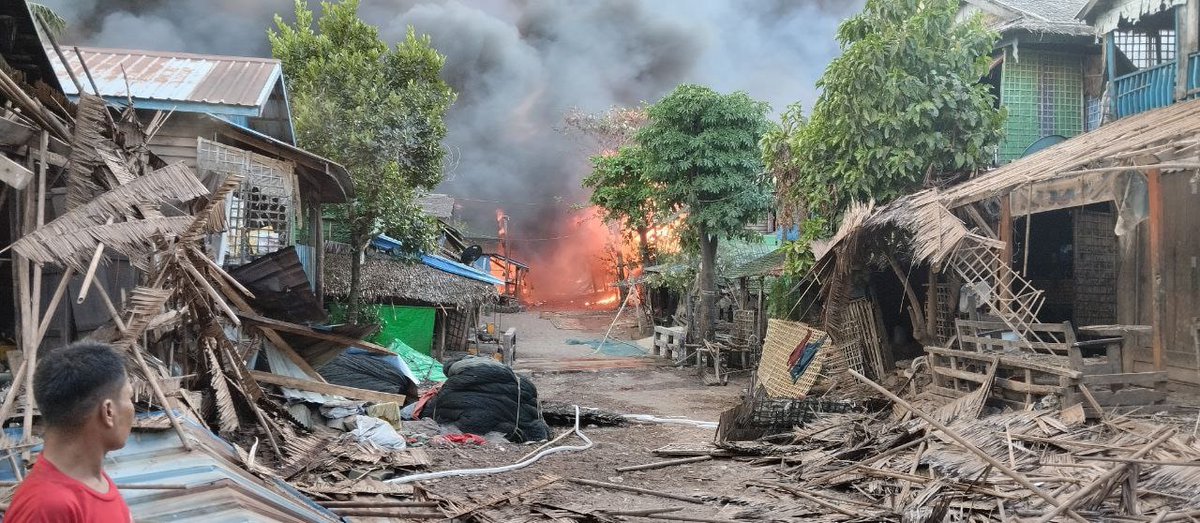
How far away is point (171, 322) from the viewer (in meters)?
6.25

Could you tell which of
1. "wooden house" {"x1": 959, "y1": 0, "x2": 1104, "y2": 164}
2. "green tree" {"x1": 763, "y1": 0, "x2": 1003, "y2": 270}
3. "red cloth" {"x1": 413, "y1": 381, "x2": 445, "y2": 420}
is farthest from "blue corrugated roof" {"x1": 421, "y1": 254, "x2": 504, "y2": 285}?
"wooden house" {"x1": 959, "y1": 0, "x2": 1104, "y2": 164}

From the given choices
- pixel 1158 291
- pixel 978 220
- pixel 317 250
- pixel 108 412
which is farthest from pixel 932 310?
pixel 108 412

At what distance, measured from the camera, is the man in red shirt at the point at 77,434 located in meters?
2.09

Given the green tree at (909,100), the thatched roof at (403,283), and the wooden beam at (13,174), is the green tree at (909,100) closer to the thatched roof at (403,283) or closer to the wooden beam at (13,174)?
the thatched roof at (403,283)

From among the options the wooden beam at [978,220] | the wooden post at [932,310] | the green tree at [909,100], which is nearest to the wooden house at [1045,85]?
the green tree at [909,100]

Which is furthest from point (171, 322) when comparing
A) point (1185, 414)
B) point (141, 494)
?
point (1185, 414)

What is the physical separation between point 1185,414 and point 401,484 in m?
7.75

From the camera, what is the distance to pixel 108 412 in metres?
2.29

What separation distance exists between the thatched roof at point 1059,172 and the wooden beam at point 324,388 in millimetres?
6965

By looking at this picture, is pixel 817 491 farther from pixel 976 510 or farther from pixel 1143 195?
pixel 1143 195

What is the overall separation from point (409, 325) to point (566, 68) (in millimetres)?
34738

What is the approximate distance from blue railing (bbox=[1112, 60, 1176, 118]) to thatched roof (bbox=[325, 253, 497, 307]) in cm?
1439

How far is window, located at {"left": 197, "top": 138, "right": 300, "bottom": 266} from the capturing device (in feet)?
36.6

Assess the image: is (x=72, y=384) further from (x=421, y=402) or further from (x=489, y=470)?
(x=421, y=402)
